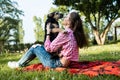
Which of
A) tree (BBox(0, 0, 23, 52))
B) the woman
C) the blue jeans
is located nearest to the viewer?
the woman

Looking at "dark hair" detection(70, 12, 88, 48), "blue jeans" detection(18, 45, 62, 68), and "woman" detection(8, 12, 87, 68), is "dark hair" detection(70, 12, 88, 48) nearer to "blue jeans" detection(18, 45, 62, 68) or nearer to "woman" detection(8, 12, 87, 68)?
"woman" detection(8, 12, 87, 68)

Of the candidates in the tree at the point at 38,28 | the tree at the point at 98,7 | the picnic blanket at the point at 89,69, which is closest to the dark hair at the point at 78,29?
the picnic blanket at the point at 89,69

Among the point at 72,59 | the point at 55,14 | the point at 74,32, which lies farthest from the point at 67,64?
the point at 55,14

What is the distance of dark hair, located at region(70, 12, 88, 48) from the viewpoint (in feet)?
28.5

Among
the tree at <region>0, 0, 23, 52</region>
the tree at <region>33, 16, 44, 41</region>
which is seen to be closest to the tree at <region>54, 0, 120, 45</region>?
the tree at <region>0, 0, 23, 52</region>

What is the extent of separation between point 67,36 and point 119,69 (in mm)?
1442

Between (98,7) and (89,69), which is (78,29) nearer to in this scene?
(89,69)

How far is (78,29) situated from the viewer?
349 inches

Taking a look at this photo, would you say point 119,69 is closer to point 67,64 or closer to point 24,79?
point 67,64

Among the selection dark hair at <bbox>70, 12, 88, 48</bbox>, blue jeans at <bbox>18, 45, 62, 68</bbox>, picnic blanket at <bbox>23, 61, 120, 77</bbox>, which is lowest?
picnic blanket at <bbox>23, 61, 120, 77</bbox>

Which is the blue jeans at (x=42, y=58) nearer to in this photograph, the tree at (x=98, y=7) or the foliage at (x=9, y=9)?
the tree at (x=98, y=7)

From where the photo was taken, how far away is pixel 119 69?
8.13 m

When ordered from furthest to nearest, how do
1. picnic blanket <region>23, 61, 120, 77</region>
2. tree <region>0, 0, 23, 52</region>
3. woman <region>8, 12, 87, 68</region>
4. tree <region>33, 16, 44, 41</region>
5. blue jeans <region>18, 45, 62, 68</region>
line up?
tree <region>33, 16, 44, 41</region>
tree <region>0, 0, 23, 52</region>
blue jeans <region>18, 45, 62, 68</region>
woman <region>8, 12, 87, 68</region>
picnic blanket <region>23, 61, 120, 77</region>

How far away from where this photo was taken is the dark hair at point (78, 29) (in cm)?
870
